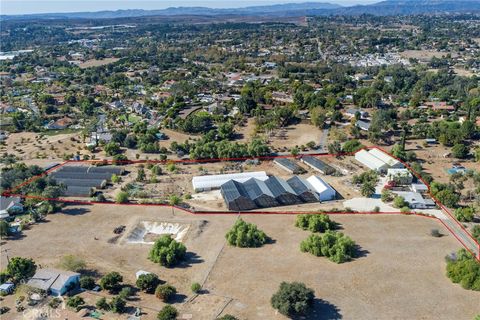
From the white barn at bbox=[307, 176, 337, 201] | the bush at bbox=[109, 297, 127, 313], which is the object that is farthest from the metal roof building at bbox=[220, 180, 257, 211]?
the bush at bbox=[109, 297, 127, 313]

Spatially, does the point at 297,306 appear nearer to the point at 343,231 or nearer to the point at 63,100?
the point at 343,231

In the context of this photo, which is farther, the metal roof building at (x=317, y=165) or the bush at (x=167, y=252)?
the metal roof building at (x=317, y=165)

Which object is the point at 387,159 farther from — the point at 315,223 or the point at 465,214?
the point at 315,223

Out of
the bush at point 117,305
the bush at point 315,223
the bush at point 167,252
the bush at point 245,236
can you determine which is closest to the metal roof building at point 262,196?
the bush at point 315,223

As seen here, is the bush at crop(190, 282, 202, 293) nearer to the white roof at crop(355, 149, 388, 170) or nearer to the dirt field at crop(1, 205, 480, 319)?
the dirt field at crop(1, 205, 480, 319)

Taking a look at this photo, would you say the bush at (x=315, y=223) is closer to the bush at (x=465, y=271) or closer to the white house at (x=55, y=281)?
the bush at (x=465, y=271)

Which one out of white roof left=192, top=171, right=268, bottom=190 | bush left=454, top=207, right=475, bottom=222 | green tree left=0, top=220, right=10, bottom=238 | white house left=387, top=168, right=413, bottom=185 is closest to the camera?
green tree left=0, top=220, right=10, bottom=238

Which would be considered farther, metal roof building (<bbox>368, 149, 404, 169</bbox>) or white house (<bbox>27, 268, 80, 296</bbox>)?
metal roof building (<bbox>368, 149, 404, 169</bbox>)

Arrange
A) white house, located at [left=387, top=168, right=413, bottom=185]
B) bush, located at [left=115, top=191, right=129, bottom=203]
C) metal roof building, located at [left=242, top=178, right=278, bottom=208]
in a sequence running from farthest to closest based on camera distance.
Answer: white house, located at [left=387, top=168, right=413, bottom=185]
bush, located at [left=115, top=191, right=129, bottom=203]
metal roof building, located at [left=242, top=178, right=278, bottom=208]

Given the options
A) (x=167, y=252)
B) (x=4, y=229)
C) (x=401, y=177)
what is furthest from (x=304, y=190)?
(x=4, y=229)
